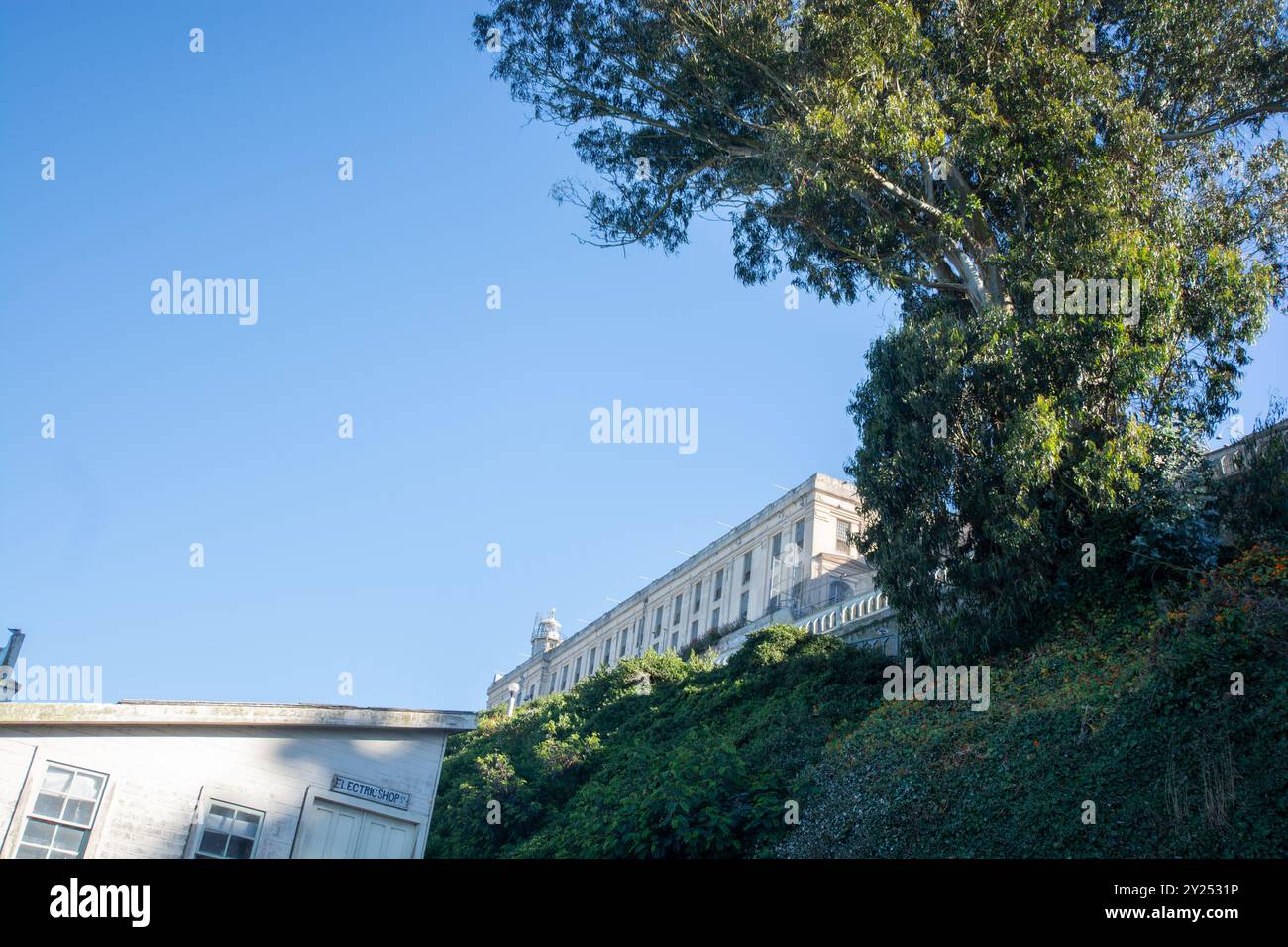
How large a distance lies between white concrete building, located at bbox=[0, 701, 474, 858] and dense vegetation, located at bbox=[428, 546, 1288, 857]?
4.15 meters

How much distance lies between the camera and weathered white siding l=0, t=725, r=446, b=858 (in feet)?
41.4

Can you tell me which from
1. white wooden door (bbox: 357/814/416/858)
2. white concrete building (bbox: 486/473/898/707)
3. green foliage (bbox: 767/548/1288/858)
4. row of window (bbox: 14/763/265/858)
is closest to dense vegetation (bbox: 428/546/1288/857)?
green foliage (bbox: 767/548/1288/858)

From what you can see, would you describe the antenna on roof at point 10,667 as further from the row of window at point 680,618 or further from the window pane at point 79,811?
the row of window at point 680,618

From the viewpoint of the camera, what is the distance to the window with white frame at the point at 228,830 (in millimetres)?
13141

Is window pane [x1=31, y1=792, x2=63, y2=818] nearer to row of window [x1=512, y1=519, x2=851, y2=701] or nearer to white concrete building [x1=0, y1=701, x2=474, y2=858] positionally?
white concrete building [x1=0, y1=701, x2=474, y2=858]

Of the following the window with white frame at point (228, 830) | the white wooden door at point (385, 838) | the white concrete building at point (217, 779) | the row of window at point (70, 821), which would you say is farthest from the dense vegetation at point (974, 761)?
the row of window at point (70, 821)

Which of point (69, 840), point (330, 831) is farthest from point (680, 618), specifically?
point (69, 840)

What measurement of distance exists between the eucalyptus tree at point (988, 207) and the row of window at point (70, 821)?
12.2 m

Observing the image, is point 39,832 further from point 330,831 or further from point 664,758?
point 664,758

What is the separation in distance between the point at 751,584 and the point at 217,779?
149 feet

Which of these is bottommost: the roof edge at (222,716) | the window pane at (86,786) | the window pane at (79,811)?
the window pane at (79,811)

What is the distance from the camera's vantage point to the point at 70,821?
41.1 feet
